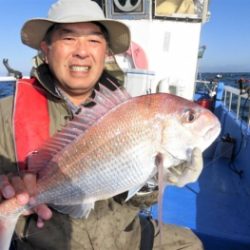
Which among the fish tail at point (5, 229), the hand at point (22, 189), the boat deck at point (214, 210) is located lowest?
the boat deck at point (214, 210)

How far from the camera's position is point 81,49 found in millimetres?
2625

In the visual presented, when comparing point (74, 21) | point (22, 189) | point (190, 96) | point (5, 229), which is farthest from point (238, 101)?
point (5, 229)

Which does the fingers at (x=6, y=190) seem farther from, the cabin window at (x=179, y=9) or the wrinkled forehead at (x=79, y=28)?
the cabin window at (x=179, y=9)

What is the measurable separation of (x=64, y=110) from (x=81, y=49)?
484 millimetres

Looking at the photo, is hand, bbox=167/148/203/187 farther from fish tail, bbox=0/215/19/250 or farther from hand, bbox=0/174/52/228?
fish tail, bbox=0/215/19/250

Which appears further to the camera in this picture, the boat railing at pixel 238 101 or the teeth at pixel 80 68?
the boat railing at pixel 238 101

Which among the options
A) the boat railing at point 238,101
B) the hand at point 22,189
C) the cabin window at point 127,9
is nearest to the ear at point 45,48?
the hand at point 22,189

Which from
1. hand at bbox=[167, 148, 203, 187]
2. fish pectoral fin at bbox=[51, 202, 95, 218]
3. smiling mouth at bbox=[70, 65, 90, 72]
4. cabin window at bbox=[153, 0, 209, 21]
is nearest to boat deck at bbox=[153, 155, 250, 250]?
hand at bbox=[167, 148, 203, 187]

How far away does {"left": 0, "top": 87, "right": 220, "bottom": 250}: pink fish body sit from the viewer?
6.59 ft

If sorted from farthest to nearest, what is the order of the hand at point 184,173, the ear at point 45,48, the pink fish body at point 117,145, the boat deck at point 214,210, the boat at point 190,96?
the boat at point 190,96
the boat deck at point 214,210
the ear at point 45,48
the hand at point 184,173
the pink fish body at point 117,145

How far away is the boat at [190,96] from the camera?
174 inches

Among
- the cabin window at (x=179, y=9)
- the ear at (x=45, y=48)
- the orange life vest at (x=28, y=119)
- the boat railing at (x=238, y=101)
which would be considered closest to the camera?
the orange life vest at (x=28, y=119)

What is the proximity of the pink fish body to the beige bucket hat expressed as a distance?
0.83 meters

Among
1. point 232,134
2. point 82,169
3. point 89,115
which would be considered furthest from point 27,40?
point 232,134
